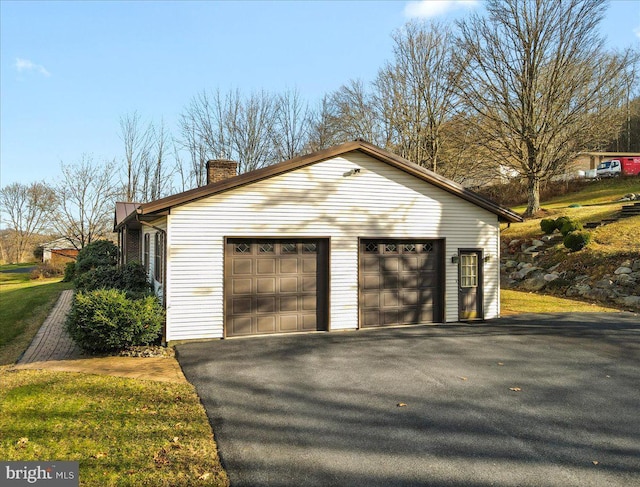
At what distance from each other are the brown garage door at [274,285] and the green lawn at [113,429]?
350 cm

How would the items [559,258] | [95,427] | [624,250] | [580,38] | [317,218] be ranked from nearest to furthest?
[95,427] → [317,218] → [624,250] → [559,258] → [580,38]

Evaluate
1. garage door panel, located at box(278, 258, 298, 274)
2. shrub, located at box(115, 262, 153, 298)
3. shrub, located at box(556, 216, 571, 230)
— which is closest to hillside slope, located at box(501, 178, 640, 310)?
shrub, located at box(556, 216, 571, 230)

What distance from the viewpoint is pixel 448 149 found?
27.0 metres

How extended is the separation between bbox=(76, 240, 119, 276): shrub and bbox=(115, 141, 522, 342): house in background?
345 inches

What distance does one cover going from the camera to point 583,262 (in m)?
18.2

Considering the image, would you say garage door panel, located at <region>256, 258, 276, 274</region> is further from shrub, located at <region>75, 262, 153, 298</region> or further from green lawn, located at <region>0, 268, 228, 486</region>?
green lawn, located at <region>0, 268, 228, 486</region>

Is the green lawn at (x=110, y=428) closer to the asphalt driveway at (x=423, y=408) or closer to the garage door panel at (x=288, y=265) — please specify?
the asphalt driveway at (x=423, y=408)

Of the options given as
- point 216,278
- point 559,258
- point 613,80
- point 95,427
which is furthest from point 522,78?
point 95,427

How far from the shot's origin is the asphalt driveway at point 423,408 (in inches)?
175

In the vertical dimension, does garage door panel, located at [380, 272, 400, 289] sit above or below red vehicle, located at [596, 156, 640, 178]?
below

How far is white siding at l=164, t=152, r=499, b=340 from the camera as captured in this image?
995 cm

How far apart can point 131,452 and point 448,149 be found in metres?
25.6

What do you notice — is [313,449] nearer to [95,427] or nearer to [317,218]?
[95,427]

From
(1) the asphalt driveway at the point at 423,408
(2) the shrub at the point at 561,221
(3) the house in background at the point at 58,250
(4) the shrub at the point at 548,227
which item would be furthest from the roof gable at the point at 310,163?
(3) the house in background at the point at 58,250
